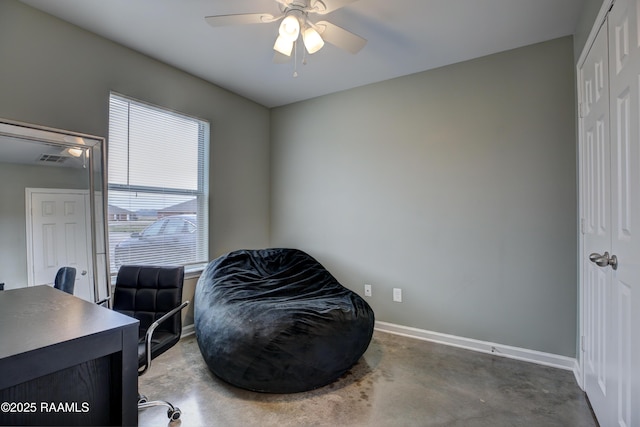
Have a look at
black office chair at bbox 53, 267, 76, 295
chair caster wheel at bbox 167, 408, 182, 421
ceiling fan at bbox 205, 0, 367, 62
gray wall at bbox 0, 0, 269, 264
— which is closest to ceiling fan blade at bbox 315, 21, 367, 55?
ceiling fan at bbox 205, 0, 367, 62

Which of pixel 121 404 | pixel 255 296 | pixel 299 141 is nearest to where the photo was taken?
pixel 121 404

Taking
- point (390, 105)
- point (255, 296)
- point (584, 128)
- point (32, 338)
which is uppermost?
point (390, 105)

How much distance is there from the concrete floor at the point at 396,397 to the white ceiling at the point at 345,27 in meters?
2.28

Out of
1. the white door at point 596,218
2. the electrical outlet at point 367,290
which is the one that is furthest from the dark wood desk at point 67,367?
the electrical outlet at point 367,290

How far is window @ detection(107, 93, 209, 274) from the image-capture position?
2629mm

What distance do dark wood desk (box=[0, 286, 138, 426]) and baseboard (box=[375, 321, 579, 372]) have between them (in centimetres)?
248

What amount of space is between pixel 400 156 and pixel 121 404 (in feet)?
9.10

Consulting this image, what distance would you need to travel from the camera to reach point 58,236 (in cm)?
215

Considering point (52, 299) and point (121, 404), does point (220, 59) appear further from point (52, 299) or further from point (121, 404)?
point (121, 404)

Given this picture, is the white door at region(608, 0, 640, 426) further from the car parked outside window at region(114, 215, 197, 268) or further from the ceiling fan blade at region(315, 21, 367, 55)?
the car parked outside window at region(114, 215, 197, 268)

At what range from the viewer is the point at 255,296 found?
2.55m

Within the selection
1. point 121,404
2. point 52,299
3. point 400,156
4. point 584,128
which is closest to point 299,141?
point 400,156

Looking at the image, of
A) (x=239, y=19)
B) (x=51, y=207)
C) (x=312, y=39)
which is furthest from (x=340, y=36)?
(x=51, y=207)

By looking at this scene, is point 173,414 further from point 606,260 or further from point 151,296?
point 606,260
